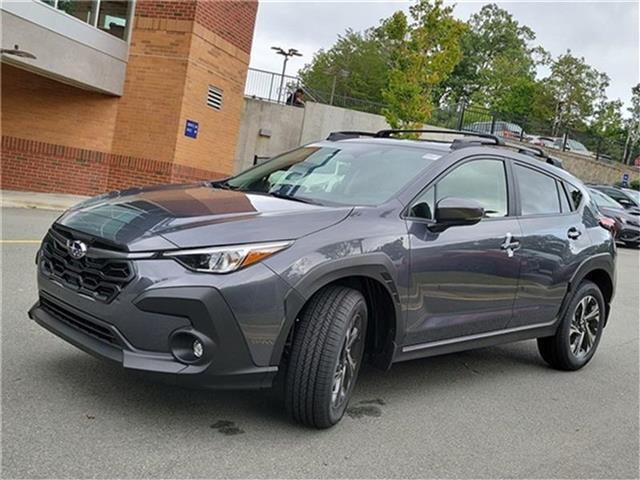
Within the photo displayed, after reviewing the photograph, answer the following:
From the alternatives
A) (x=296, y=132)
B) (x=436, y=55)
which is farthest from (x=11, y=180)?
(x=436, y=55)

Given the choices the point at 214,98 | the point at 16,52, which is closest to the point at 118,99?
the point at 214,98

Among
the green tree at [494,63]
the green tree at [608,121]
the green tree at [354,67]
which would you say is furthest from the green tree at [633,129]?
the green tree at [354,67]

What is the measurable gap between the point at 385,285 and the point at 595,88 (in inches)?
2392

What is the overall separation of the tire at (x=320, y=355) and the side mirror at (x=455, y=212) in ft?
2.77

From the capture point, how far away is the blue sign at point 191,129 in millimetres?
15859

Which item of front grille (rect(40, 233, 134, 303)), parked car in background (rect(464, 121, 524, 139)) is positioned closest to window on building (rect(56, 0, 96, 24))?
front grille (rect(40, 233, 134, 303))

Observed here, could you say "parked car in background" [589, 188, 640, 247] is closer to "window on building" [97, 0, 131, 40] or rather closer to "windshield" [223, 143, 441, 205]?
"window on building" [97, 0, 131, 40]

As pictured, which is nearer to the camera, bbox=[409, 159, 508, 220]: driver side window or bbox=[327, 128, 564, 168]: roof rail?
bbox=[409, 159, 508, 220]: driver side window

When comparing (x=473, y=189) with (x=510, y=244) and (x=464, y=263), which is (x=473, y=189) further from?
(x=464, y=263)

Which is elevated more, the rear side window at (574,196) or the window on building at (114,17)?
the window on building at (114,17)

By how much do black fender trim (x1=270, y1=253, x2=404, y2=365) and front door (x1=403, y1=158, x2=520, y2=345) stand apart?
169 millimetres

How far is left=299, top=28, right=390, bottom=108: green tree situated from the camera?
5181 centimetres

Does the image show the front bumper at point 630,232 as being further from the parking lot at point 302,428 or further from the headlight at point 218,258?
the headlight at point 218,258

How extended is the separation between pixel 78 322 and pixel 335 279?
4.39 ft
